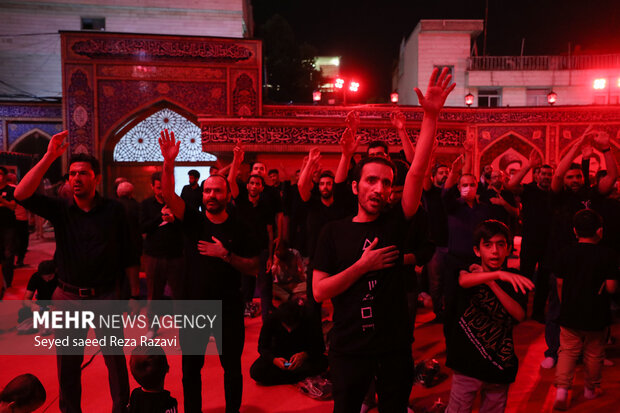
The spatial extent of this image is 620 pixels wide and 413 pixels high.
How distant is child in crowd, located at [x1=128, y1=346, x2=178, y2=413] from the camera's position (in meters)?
2.26

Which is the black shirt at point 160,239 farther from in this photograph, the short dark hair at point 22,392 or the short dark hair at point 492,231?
the short dark hair at point 492,231

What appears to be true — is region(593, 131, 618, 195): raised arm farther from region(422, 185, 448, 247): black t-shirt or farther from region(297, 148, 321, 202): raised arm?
region(297, 148, 321, 202): raised arm

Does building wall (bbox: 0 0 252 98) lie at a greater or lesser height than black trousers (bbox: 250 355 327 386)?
greater

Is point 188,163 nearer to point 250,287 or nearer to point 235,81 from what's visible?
point 235,81

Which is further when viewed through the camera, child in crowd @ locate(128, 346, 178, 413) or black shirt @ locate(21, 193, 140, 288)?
black shirt @ locate(21, 193, 140, 288)

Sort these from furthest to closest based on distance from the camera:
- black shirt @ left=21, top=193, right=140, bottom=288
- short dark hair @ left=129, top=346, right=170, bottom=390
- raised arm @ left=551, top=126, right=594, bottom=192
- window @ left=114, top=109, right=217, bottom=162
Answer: window @ left=114, top=109, right=217, bottom=162
raised arm @ left=551, top=126, right=594, bottom=192
black shirt @ left=21, top=193, right=140, bottom=288
short dark hair @ left=129, top=346, right=170, bottom=390

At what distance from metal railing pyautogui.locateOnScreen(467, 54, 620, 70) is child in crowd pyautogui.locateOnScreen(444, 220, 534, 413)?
2464 cm

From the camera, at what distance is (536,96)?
2400 cm

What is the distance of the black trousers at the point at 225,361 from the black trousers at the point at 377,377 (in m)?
1.02

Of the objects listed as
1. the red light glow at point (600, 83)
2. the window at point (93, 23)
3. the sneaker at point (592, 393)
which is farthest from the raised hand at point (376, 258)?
the red light glow at point (600, 83)

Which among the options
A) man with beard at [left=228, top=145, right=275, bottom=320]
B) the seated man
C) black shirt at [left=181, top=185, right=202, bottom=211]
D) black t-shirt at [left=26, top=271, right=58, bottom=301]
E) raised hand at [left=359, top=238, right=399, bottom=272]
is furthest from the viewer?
black shirt at [left=181, top=185, right=202, bottom=211]

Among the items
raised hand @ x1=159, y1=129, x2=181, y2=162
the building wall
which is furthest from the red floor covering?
the building wall

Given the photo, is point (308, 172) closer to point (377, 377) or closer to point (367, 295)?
point (367, 295)

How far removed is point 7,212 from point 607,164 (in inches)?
320
